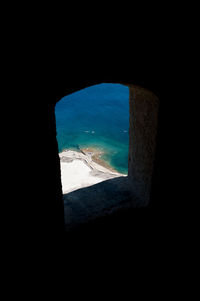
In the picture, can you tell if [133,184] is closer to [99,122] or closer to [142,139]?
[142,139]

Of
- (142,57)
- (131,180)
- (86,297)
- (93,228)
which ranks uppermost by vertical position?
(142,57)

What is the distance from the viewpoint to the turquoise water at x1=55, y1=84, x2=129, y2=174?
1270cm

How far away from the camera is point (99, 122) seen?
16.0m

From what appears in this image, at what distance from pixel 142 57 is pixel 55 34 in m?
0.72

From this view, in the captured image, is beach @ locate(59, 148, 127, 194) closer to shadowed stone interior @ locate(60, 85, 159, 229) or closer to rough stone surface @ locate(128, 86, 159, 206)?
shadowed stone interior @ locate(60, 85, 159, 229)

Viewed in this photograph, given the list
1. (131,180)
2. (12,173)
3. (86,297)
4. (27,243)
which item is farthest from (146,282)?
(12,173)

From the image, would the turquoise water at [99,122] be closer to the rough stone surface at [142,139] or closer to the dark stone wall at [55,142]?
the rough stone surface at [142,139]

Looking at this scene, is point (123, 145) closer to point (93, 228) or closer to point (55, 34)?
point (93, 228)

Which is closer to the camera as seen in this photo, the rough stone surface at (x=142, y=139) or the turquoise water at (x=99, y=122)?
the rough stone surface at (x=142, y=139)

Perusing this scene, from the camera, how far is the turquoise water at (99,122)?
41.7ft

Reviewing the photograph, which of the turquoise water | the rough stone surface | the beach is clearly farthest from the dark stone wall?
the turquoise water

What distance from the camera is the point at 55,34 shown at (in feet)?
5.12

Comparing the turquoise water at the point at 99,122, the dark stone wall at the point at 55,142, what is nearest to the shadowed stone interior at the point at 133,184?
the dark stone wall at the point at 55,142

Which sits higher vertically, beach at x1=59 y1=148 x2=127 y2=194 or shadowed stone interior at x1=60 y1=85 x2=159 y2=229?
shadowed stone interior at x1=60 y1=85 x2=159 y2=229
